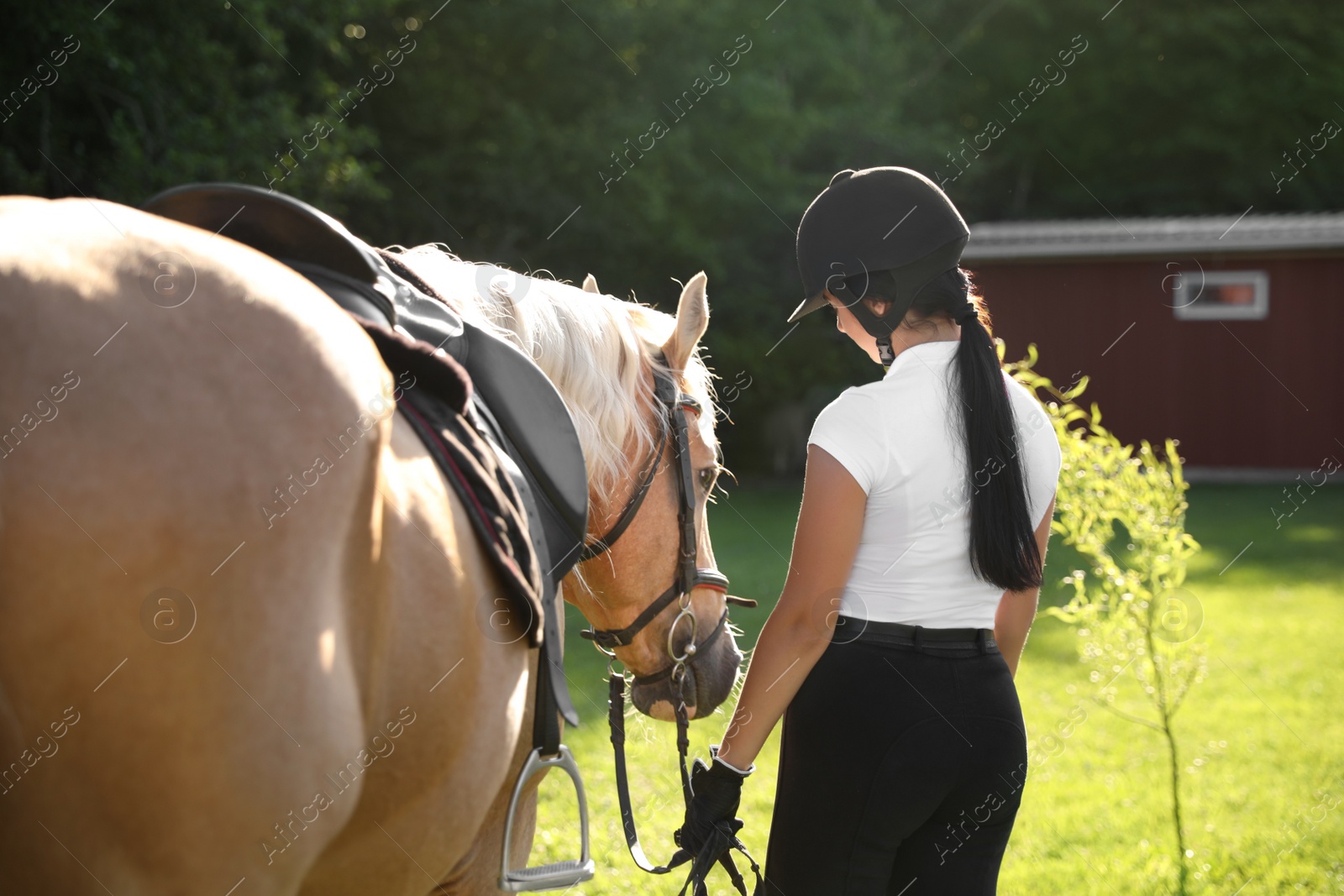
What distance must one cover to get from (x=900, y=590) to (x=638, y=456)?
66cm

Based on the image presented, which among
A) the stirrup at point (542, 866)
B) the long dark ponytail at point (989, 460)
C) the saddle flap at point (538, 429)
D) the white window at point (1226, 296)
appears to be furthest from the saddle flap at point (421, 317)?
the white window at point (1226, 296)

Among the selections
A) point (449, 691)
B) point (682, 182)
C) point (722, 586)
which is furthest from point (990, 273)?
point (449, 691)

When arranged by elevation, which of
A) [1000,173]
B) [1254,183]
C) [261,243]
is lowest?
[1254,183]

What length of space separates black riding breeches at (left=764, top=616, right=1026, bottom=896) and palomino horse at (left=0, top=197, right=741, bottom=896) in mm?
823

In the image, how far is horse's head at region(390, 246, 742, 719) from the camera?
209 cm

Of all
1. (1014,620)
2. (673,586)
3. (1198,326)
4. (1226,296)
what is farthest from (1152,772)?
(1226,296)

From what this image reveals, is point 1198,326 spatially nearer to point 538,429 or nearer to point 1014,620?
point 1014,620

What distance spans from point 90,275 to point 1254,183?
27.4 meters


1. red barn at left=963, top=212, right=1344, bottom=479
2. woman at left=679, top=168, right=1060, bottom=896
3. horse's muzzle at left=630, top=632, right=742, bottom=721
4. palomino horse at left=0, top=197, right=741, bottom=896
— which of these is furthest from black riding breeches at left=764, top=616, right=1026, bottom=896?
red barn at left=963, top=212, right=1344, bottom=479

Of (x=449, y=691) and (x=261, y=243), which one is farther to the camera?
(x=261, y=243)

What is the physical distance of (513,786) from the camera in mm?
1730

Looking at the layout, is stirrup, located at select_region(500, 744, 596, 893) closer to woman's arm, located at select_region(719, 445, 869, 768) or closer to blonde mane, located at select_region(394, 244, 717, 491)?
woman's arm, located at select_region(719, 445, 869, 768)

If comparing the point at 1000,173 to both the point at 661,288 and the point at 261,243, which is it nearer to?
the point at 661,288

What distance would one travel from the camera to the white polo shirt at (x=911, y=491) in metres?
1.74
